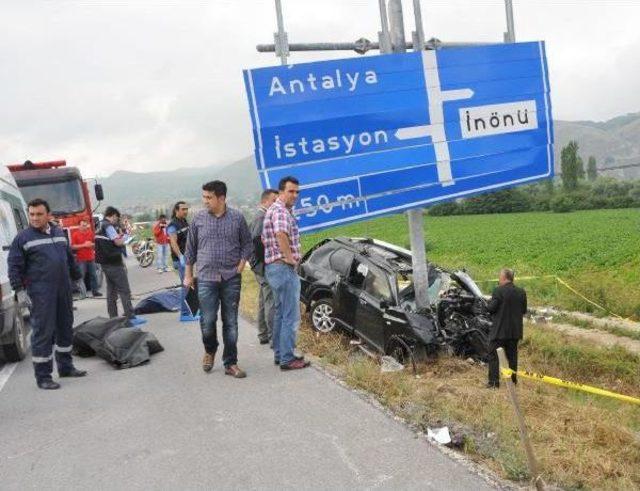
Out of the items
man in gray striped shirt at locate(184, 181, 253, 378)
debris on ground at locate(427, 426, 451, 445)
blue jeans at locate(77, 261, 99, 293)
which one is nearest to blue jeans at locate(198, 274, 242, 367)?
man in gray striped shirt at locate(184, 181, 253, 378)

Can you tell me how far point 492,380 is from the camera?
23.4 feet

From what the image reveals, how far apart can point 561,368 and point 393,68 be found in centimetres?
559

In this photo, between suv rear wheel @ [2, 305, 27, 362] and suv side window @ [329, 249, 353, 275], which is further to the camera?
suv side window @ [329, 249, 353, 275]

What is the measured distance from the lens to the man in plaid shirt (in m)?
6.09

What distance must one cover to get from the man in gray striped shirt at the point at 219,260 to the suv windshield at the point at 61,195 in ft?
35.4

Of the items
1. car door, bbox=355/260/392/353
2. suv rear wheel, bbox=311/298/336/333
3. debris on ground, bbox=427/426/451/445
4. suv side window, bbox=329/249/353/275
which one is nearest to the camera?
debris on ground, bbox=427/426/451/445

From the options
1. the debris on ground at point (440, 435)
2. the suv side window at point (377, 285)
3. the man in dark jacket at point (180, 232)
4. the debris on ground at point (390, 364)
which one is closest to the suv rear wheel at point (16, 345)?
the man in dark jacket at point (180, 232)

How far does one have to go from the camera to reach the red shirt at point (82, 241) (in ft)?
47.3

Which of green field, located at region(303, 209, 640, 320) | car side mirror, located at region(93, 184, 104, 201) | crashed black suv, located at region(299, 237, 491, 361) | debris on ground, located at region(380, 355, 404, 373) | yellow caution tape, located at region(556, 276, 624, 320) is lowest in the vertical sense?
green field, located at region(303, 209, 640, 320)

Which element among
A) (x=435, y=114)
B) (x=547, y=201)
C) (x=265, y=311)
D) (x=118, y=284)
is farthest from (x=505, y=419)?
(x=547, y=201)

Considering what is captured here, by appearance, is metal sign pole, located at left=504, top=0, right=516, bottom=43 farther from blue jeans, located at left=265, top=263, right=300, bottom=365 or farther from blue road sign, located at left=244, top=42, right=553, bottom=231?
blue jeans, located at left=265, top=263, right=300, bottom=365

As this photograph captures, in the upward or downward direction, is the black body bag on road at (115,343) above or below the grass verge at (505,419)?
above

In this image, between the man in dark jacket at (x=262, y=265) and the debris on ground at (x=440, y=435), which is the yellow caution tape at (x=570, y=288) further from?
the debris on ground at (x=440, y=435)

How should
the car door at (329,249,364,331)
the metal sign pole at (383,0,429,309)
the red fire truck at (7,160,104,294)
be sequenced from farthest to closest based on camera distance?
the red fire truck at (7,160,104,294) < the car door at (329,249,364,331) < the metal sign pole at (383,0,429,309)
